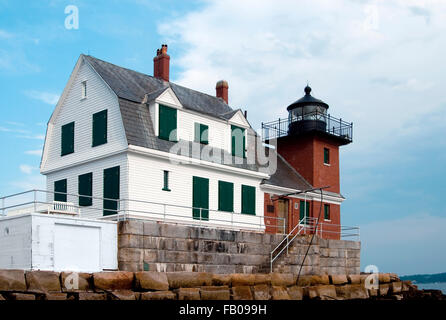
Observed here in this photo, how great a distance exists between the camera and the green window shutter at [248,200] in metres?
27.1

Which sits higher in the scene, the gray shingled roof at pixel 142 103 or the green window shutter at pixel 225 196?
the gray shingled roof at pixel 142 103

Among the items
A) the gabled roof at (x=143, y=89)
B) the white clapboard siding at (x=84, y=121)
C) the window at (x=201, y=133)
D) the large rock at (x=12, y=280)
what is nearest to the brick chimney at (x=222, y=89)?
the gabled roof at (x=143, y=89)

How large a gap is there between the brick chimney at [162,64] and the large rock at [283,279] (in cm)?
1192

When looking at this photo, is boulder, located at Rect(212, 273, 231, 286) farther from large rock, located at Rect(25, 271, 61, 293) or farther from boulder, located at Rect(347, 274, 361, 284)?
boulder, located at Rect(347, 274, 361, 284)

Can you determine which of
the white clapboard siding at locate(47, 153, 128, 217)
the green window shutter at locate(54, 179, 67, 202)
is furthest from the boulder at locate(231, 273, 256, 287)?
the green window shutter at locate(54, 179, 67, 202)

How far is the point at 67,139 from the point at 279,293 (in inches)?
464

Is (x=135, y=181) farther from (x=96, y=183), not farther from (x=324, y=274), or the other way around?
(x=324, y=274)

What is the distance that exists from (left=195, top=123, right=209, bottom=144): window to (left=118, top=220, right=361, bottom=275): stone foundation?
529cm

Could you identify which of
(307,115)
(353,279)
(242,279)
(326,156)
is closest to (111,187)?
(242,279)

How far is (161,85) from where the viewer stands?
90.2 ft

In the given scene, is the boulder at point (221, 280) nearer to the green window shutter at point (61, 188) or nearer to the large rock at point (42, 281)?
the large rock at point (42, 281)

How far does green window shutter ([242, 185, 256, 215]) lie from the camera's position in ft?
88.8
